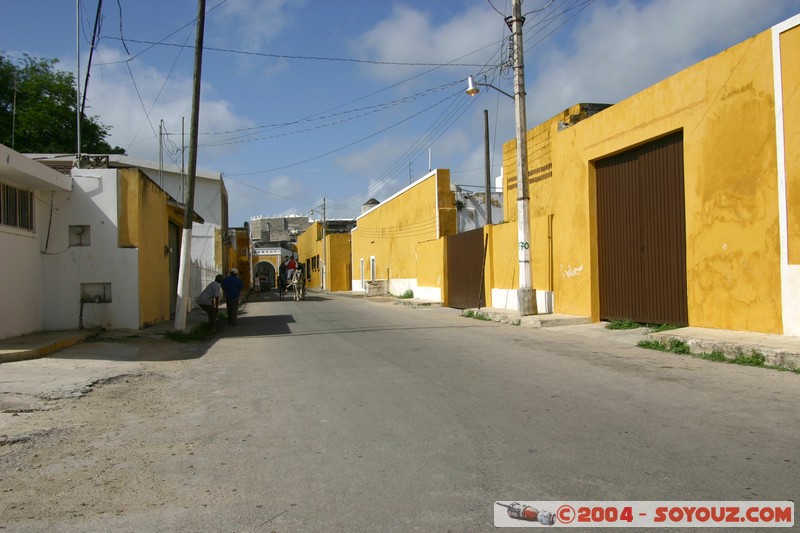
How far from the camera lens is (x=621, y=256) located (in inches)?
563

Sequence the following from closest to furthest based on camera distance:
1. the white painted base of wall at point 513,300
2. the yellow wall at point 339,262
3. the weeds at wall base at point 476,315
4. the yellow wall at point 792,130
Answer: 1. the yellow wall at point 792,130
2. the white painted base of wall at point 513,300
3. the weeds at wall base at point 476,315
4. the yellow wall at point 339,262

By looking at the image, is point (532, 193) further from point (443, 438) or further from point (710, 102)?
point (443, 438)

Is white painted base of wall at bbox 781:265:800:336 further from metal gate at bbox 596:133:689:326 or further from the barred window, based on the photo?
the barred window

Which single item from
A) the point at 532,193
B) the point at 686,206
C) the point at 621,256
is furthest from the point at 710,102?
the point at 532,193

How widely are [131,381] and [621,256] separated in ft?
33.7

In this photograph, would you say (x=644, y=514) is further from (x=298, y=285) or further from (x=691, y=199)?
(x=298, y=285)

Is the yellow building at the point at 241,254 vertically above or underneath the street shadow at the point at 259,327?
above

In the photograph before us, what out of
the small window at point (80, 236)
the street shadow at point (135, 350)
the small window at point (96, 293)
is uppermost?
the small window at point (80, 236)

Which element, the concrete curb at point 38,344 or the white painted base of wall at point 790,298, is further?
the concrete curb at point 38,344

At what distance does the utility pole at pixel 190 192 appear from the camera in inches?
586

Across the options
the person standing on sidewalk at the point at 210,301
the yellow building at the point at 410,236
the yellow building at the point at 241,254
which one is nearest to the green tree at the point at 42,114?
the yellow building at the point at 241,254

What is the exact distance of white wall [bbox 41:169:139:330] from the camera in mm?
13844

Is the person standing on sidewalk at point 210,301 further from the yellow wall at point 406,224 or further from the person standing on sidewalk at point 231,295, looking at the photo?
the yellow wall at point 406,224

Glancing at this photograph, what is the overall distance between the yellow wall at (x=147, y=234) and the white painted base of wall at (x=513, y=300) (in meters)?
9.87
